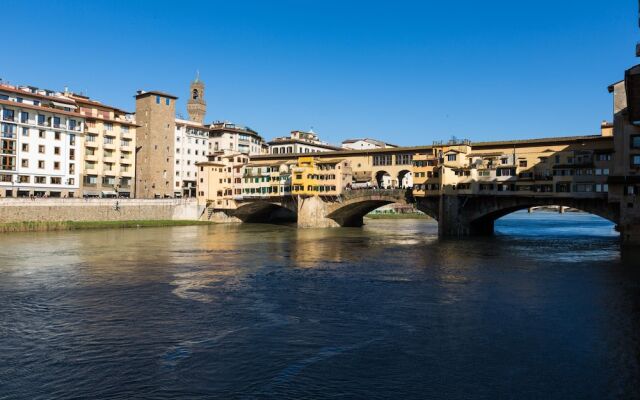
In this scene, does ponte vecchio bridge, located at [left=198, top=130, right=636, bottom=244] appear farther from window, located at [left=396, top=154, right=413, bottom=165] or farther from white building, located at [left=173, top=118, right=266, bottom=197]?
white building, located at [left=173, top=118, right=266, bottom=197]

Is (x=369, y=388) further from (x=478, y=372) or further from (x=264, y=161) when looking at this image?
(x=264, y=161)

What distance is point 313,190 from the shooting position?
77.9 meters

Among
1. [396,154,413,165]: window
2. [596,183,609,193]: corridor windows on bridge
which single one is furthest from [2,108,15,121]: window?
[596,183,609,193]: corridor windows on bridge

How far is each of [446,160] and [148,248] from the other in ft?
119

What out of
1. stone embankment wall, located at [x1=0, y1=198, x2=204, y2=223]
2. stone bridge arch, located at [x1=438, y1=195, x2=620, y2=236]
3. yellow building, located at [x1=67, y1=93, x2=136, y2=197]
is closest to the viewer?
stone bridge arch, located at [x1=438, y1=195, x2=620, y2=236]

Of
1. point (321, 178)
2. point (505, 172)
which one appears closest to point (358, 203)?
point (321, 178)

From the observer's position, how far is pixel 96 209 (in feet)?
237

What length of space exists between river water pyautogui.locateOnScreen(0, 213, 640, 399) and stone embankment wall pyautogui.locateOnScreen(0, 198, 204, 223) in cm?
2833

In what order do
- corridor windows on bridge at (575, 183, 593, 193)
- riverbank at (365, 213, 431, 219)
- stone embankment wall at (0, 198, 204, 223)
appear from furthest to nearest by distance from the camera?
riverbank at (365, 213, 431, 219), stone embankment wall at (0, 198, 204, 223), corridor windows on bridge at (575, 183, 593, 193)

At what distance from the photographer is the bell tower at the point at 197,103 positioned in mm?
133625

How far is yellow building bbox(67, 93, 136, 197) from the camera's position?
82.5m

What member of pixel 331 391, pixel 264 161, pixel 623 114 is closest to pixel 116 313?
pixel 331 391

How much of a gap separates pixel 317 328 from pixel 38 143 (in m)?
69.0

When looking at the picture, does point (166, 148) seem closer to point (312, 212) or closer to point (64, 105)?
point (64, 105)
